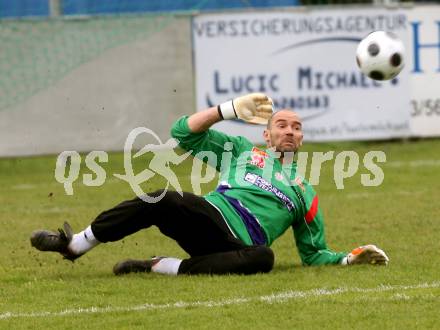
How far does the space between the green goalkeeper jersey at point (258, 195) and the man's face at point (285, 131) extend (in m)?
0.13

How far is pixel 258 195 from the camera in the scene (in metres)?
8.01

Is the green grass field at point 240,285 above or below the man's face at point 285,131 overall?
below

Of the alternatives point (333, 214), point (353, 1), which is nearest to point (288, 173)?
point (333, 214)

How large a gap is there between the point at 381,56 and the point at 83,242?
10.2 ft

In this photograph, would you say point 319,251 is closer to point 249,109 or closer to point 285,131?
point 285,131

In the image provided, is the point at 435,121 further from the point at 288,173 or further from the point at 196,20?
the point at 288,173

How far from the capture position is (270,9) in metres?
16.1

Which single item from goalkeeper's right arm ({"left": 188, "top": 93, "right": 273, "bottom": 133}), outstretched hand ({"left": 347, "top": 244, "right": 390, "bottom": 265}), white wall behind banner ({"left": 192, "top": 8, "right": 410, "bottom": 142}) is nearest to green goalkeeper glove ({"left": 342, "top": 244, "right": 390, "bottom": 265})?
outstretched hand ({"left": 347, "top": 244, "right": 390, "bottom": 265})

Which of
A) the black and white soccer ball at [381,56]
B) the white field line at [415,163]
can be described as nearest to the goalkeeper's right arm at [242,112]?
the black and white soccer ball at [381,56]

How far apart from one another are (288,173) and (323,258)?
64 centimetres

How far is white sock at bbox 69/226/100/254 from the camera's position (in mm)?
7777

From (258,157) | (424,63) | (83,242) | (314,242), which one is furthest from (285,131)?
(424,63)

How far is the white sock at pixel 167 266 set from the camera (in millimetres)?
7934

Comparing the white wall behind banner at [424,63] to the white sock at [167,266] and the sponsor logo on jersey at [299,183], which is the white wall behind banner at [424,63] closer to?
the sponsor logo on jersey at [299,183]
